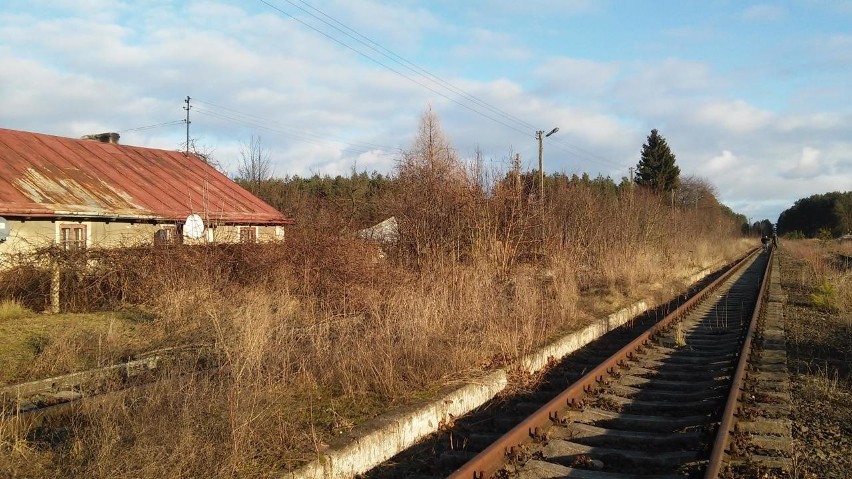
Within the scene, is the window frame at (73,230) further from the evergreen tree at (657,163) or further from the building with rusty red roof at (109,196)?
the evergreen tree at (657,163)

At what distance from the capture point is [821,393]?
723 cm

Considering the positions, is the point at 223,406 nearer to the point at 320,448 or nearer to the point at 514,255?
the point at 320,448

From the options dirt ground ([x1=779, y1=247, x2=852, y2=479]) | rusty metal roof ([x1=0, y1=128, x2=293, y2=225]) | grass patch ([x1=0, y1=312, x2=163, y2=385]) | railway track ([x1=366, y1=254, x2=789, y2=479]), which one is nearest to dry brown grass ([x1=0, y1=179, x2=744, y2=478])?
grass patch ([x1=0, y1=312, x2=163, y2=385])

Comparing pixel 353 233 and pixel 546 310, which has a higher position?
pixel 353 233

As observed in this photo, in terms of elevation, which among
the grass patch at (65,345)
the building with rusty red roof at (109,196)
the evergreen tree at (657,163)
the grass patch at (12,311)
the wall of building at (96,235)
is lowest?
the grass patch at (65,345)

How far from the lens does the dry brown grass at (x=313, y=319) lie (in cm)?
472

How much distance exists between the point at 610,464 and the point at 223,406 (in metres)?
3.15

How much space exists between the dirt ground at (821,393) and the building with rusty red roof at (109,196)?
1186 centimetres

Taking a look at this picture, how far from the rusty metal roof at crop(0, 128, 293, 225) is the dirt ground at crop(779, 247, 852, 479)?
14.6 m

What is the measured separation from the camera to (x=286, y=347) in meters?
7.20

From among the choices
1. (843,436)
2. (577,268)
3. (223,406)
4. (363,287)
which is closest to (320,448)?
(223,406)

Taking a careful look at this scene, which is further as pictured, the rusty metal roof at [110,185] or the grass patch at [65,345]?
the rusty metal roof at [110,185]

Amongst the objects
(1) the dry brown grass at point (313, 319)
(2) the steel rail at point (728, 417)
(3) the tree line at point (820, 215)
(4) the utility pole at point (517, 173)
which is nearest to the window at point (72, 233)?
(1) the dry brown grass at point (313, 319)

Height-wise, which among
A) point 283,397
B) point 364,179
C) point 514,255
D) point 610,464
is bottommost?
point 610,464
